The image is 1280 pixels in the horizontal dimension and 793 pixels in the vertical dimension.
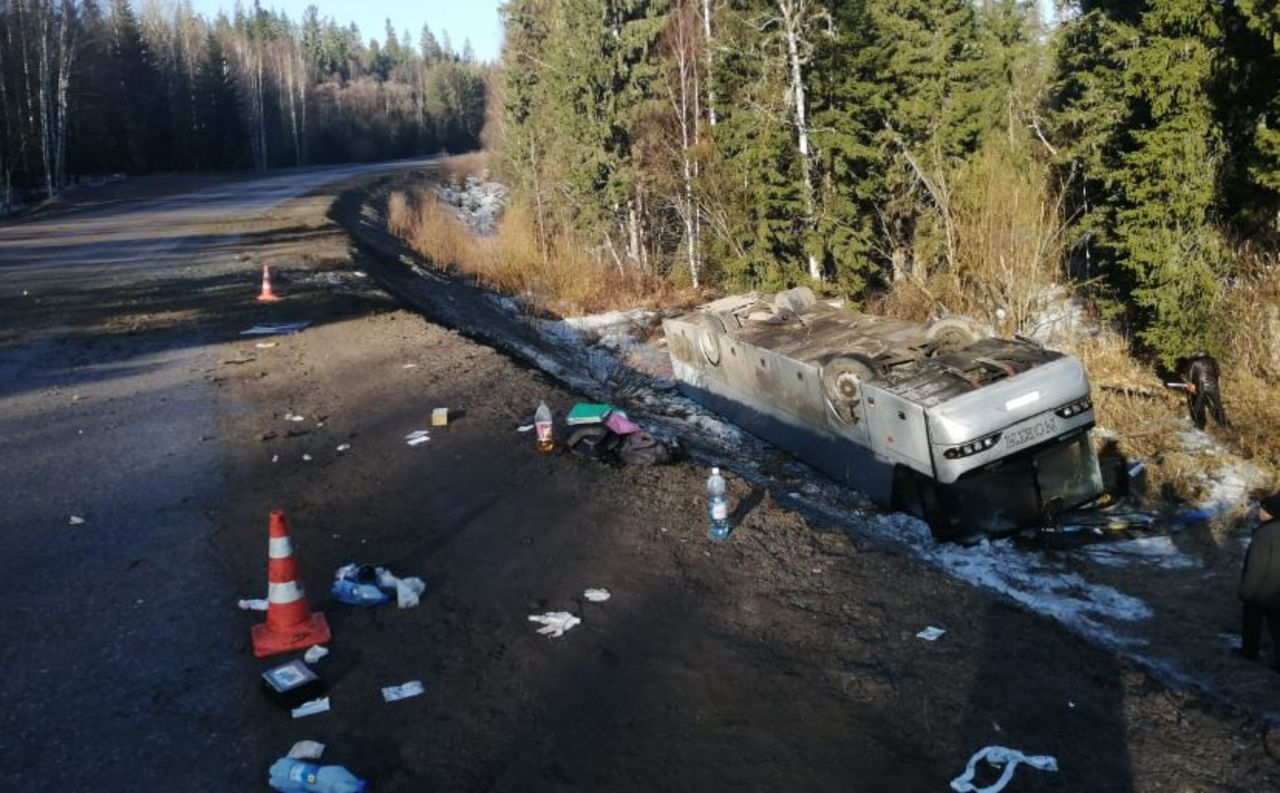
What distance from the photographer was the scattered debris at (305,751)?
13.4 feet

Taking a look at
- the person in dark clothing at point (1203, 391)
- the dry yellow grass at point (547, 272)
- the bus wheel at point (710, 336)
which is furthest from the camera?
the dry yellow grass at point (547, 272)

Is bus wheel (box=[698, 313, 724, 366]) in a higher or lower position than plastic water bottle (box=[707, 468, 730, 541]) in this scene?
higher

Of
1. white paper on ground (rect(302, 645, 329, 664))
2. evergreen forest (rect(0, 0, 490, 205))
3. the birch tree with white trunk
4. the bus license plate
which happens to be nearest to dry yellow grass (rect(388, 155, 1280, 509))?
the birch tree with white trunk

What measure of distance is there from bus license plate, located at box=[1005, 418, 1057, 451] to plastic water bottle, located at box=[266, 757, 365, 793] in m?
6.16

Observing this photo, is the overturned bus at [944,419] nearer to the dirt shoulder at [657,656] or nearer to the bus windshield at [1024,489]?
the bus windshield at [1024,489]

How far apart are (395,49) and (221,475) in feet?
546

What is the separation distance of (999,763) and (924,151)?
1739 cm

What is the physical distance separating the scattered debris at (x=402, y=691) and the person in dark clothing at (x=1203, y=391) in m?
10.6

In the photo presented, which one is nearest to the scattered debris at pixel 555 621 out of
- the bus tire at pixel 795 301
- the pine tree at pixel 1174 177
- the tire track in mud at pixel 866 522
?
the tire track in mud at pixel 866 522

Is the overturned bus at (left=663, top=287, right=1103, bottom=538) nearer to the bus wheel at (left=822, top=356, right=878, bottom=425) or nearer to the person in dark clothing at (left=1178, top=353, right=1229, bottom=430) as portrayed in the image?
the bus wheel at (left=822, top=356, right=878, bottom=425)

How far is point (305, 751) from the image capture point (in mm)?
4102

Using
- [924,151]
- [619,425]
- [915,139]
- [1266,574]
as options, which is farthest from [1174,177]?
[619,425]

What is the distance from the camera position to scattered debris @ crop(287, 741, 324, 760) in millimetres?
4094

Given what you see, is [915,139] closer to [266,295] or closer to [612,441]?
[266,295]
